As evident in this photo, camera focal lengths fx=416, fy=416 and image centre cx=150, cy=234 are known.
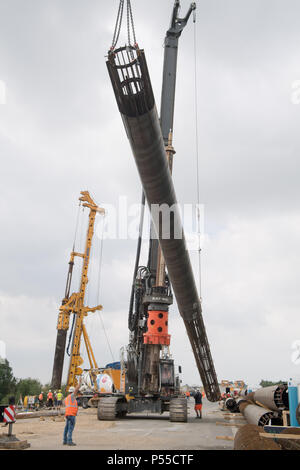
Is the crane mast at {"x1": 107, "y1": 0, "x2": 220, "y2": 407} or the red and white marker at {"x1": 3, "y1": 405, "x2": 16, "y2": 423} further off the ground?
the crane mast at {"x1": 107, "y1": 0, "x2": 220, "y2": 407}

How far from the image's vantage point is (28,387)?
63.3m

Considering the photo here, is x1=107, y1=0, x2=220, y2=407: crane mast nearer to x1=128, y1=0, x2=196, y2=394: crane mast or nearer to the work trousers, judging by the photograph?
x1=128, y1=0, x2=196, y2=394: crane mast

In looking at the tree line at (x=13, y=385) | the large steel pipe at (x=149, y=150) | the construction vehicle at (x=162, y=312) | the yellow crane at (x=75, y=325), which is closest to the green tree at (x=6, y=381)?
the tree line at (x=13, y=385)

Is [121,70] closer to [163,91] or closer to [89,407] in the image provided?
[163,91]

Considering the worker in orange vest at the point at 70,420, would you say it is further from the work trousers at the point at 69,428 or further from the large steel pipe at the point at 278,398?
the large steel pipe at the point at 278,398

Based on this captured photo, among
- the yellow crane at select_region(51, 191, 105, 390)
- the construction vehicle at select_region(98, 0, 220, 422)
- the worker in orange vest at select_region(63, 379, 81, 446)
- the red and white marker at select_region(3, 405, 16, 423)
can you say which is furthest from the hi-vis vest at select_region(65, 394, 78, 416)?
the yellow crane at select_region(51, 191, 105, 390)

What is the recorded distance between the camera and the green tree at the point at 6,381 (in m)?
62.8

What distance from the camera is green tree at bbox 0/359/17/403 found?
62.8 m

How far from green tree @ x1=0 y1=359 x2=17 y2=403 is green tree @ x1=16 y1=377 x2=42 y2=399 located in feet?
2.96

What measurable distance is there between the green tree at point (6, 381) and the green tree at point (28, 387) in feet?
2.96

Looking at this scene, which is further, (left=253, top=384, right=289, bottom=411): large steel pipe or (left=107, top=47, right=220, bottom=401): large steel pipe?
(left=253, top=384, right=289, bottom=411): large steel pipe

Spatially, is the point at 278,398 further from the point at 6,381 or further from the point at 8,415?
the point at 6,381
